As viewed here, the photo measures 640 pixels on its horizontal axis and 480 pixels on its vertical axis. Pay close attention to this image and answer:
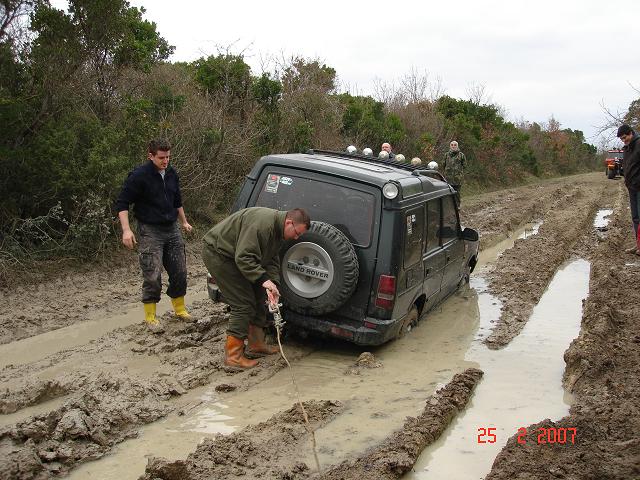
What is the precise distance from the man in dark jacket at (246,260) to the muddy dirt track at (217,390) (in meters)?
0.35

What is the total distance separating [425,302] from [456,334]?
29.6 inches

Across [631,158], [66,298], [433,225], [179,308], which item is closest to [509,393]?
[433,225]

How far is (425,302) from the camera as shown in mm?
6977

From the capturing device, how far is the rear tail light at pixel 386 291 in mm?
5801

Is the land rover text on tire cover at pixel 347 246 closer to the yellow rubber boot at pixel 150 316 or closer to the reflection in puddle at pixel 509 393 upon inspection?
the yellow rubber boot at pixel 150 316

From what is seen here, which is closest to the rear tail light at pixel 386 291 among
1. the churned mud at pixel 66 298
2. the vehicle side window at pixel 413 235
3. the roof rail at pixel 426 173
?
the vehicle side window at pixel 413 235

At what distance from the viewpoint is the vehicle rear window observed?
594 cm

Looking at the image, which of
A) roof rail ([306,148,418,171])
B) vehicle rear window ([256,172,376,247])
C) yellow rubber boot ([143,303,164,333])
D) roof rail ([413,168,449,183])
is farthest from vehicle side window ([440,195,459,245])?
yellow rubber boot ([143,303,164,333])

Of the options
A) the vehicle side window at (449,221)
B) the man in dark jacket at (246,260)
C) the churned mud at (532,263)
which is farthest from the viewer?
the churned mud at (532,263)

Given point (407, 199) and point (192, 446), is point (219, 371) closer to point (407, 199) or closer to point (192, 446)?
point (192, 446)

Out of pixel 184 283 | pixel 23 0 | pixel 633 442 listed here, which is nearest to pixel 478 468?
pixel 633 442

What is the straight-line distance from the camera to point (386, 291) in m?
5.81

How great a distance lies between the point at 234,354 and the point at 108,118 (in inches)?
247

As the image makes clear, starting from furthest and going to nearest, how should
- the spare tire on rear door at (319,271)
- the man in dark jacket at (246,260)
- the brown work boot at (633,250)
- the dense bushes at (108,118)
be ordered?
the brown work boot at (633,250), the dense bushes at (108,118), the spare tire on rear door at (319,271), the man in dark jacket at (246,260)
